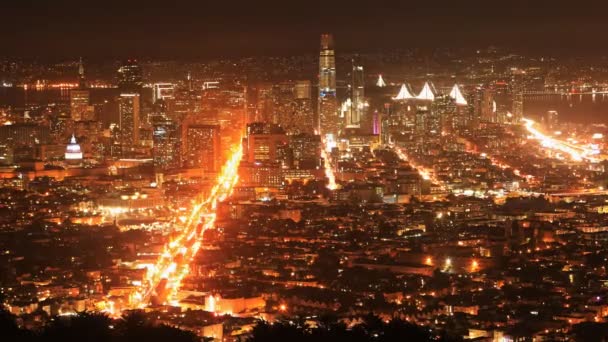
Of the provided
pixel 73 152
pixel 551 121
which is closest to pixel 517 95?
pixel 551 121

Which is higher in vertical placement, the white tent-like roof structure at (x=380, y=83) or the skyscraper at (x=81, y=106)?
the white tent-like roof structure at (x=380, y=83)

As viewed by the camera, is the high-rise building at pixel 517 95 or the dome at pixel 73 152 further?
the high-rise building at pixel 517 95

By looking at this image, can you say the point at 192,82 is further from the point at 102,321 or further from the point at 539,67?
the point at 102,321

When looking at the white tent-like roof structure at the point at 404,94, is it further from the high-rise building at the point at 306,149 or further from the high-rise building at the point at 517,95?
the high-rise building at the point at 306,149

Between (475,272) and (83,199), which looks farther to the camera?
(83,199)

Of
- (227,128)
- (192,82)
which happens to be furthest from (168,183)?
(192,82)

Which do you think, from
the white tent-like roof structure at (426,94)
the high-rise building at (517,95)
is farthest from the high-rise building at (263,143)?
the high-rise building at (517,95)

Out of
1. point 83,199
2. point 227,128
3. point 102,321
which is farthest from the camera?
point 227,128
